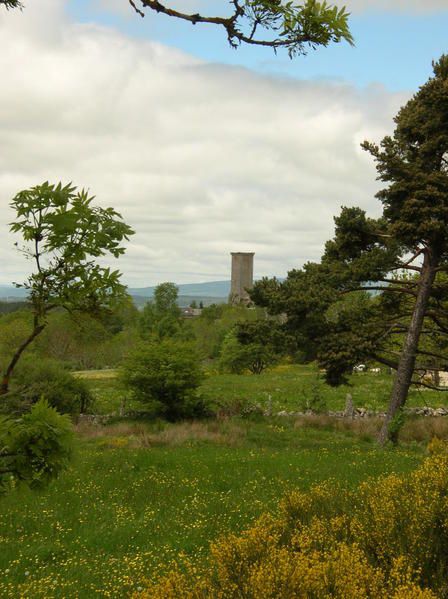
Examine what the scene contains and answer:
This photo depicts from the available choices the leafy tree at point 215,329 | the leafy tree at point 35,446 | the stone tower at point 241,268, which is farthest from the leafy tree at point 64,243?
the stone tower at point 241,268

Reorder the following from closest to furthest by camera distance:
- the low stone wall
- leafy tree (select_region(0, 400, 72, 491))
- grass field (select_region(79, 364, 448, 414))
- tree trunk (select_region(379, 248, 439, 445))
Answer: leafy tree (select_region(0, 400, 72, 491)) → tree trunk (select_region(379, 248, 439, 445)) → the low stone wall → grass field (select_region(79, 364, 448, 414))

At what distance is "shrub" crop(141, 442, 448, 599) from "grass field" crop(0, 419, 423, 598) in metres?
0.87

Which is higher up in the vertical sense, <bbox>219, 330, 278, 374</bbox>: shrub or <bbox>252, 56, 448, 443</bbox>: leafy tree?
<bbox>252, 56, 448, 443</bbox>: leafy tree

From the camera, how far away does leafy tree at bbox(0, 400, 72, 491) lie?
3412 mm

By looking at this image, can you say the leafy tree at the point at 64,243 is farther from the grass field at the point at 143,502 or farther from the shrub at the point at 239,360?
the shrub at the point at 239,360

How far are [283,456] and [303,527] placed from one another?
857 cm

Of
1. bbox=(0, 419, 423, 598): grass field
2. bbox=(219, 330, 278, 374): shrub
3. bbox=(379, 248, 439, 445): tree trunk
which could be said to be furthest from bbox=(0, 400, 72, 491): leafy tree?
bbox=(219, 330, 278, 374): shrub

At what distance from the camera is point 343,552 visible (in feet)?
15.6

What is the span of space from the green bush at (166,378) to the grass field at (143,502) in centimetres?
401

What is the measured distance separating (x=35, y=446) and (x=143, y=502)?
7.75 m

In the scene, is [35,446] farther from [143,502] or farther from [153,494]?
[153,494]

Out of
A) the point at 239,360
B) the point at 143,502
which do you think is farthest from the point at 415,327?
the point at 239,360

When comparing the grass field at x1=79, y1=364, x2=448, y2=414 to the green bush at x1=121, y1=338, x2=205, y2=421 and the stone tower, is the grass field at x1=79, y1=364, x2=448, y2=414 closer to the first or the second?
the green bush at x1=121, y1=338, x2=205, y2=421

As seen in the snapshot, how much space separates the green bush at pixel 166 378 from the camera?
72.4 ft
